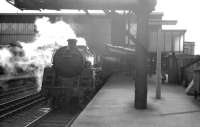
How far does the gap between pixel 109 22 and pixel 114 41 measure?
452 centimetres

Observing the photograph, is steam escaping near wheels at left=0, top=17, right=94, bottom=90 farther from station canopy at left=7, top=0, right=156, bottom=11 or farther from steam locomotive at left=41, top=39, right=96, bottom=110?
station canopy at left=7, top=0, right=156, bottom=11

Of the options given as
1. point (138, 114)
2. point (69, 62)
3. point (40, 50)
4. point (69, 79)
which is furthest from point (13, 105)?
point (138, 114)

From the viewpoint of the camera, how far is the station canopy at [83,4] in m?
9.16

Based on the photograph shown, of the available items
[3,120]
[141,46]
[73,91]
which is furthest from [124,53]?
[3,120]

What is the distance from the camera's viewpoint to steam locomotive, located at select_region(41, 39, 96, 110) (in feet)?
38.9

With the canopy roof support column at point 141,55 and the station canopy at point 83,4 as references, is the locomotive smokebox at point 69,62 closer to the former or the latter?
the station canopy at point 83,4

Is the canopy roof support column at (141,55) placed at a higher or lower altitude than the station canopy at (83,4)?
lower

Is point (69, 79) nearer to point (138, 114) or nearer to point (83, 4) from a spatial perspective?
point (83, 4)

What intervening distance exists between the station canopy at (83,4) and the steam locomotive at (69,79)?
3347 mm

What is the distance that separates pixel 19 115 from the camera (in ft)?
36.9

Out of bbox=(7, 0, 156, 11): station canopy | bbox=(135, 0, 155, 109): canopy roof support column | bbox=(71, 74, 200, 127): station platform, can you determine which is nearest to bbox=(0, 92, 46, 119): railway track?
bbox=(71, 74, 200, 127): station platform

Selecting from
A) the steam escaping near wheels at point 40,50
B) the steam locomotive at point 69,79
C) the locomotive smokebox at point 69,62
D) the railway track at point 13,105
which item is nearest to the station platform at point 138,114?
the steam locomotive at point 69,79

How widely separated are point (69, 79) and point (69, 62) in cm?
79

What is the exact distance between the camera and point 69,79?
12.2 metres
